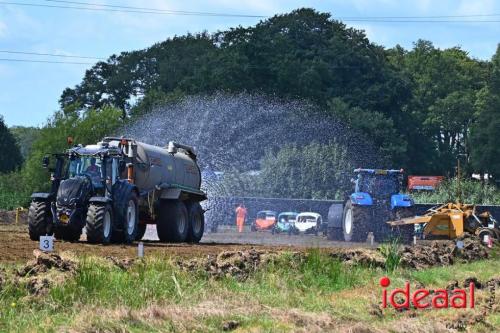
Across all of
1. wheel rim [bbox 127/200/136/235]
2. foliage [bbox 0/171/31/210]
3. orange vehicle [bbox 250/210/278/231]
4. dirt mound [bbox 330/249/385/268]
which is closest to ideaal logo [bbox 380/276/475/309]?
dirt mound [bbox 330/249/385/268]

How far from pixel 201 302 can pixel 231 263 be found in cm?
460

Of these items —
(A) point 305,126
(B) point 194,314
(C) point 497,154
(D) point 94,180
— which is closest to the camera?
(B) point 194,314

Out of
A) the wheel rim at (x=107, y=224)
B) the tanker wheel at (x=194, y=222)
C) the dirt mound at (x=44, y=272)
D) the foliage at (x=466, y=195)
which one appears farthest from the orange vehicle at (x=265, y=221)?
the dirt mound at (x=44, y=272)

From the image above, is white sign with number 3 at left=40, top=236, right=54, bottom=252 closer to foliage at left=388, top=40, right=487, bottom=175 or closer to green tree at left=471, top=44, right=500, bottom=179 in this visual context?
foliage at left=388, top=40, right=487, bottom=175

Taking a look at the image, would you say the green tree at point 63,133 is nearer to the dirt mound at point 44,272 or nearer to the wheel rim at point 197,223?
the wheel rim at point 197,223

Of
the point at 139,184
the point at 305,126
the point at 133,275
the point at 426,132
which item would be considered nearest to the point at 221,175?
the point at 305,126

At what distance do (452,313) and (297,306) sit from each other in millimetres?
2026

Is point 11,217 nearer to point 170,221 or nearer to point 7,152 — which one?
point 170,221

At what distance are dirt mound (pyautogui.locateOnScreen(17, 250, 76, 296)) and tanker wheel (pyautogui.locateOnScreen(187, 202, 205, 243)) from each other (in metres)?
16.0

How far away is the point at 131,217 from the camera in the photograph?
2747cm

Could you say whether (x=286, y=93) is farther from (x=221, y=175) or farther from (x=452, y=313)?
(x=452, y=313)

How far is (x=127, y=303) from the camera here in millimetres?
13438

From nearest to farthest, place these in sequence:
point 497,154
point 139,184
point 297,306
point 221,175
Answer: point 297,306, point 139,184, point 221,175, point 497,154

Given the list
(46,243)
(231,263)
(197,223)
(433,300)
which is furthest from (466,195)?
(433,300)
